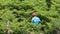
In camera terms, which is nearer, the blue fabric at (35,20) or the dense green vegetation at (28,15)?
the dense green vegetation at (28,15)

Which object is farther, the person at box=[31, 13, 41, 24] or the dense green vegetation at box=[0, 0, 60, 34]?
the person at box=[31, 13, 41, 24]

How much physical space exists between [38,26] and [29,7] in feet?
5.08

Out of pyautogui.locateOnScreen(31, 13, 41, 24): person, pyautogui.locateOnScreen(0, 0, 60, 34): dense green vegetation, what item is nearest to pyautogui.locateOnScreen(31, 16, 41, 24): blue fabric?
pyautogui.locateOnScreen(31, 13, 41, 24): person

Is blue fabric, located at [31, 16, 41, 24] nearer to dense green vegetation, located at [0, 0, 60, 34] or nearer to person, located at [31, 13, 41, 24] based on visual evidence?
person, located at [31, 13, 41, 24]

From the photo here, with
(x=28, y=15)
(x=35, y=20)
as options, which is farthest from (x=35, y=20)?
(x=28, y=15)

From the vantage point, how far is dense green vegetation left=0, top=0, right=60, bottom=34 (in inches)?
324

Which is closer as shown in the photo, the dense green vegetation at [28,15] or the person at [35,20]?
the dense green vegetation at [28,15]

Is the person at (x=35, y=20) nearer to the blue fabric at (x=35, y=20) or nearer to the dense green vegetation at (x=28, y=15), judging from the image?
the blue fabric at (x=35, y=20)

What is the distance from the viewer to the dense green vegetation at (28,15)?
8.23m

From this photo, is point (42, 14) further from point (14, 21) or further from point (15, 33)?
point (15, 33)

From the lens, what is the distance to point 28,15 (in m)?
9.43

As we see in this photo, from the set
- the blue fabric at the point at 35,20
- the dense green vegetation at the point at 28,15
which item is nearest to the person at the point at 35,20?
the blue fabric at the point at 35,20

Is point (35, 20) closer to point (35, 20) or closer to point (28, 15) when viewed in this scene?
point (35, 20)

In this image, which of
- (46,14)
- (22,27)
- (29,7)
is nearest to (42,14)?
(46,14)
